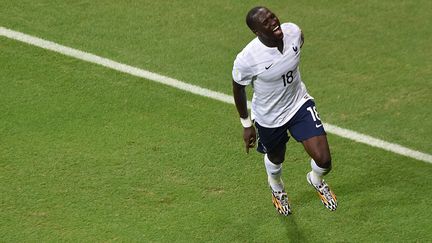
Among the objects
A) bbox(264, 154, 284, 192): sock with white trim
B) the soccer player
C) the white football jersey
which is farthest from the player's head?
bbox(264, 154, 284, 192): sock with white trim

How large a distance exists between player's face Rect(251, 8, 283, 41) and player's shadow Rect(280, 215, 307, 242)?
7.01 feet

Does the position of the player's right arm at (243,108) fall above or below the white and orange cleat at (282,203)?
above

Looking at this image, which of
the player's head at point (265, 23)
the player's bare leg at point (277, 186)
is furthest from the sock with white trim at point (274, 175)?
the player's head at point (265, 23)

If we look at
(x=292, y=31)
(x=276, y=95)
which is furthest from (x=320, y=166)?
(x=292, y=31)

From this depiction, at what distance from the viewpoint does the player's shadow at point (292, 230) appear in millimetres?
8953

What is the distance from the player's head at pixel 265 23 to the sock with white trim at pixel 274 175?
→ 4.99 ft

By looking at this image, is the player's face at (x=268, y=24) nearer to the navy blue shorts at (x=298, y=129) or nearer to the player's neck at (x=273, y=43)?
the player's neck at (x=273, y=43)

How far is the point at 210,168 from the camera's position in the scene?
9914 mm

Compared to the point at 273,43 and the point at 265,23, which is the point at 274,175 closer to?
the point at 273,43

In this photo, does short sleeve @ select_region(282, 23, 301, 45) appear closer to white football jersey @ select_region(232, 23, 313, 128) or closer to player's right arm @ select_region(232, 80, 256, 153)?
white football jersey @ select_region(232, 23, 313, 128)

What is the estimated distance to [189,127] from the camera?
1058 cm

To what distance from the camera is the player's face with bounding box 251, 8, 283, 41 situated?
7941mm

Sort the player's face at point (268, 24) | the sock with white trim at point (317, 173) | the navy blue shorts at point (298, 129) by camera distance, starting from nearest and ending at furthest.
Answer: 1. the player's face at point (268, 24)
2. the navy blue shorts at point (298, 129)
3. the sock with white trim at point (317, 173)

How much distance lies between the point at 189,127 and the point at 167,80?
3.64 ft
